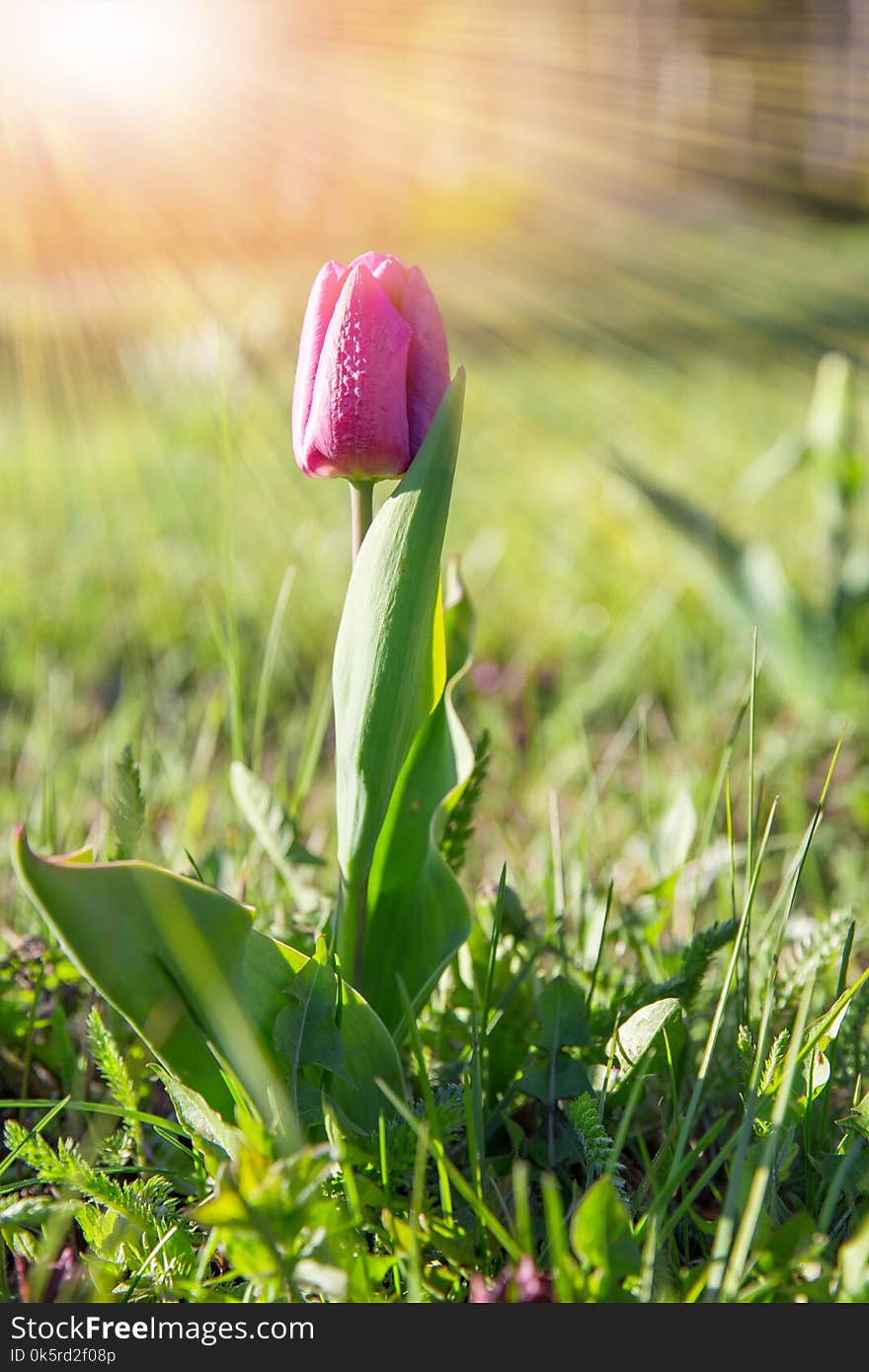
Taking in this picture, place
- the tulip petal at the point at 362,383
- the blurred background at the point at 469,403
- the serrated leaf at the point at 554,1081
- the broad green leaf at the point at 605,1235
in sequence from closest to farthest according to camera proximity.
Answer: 1. the broad green leaf at the point at 605,1235
2. the tulip petal at the point at 362,383
3. the serrated leaf at the point at 554,1081
4. the blurred background at the point at 469,403

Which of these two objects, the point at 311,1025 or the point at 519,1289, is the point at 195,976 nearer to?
the point at 311,1025

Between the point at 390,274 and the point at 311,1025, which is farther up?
the point at 390,274

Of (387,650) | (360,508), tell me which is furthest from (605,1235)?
(360,508)

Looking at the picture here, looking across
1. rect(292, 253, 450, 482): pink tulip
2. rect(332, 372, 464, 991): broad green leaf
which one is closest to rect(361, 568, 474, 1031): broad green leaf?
rect(332, 372, 464, 991): broad green leaf

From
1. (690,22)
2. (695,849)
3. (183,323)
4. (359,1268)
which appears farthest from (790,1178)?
(690,22)

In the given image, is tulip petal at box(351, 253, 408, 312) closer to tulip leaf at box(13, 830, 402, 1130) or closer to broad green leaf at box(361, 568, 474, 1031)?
broad green leaf at box(361, 568, 474, 1031)

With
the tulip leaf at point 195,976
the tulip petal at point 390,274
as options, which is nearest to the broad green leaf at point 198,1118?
the tulip leaf at point 195,976

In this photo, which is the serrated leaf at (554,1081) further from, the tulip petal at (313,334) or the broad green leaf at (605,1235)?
the tulip petal at (313,334)
